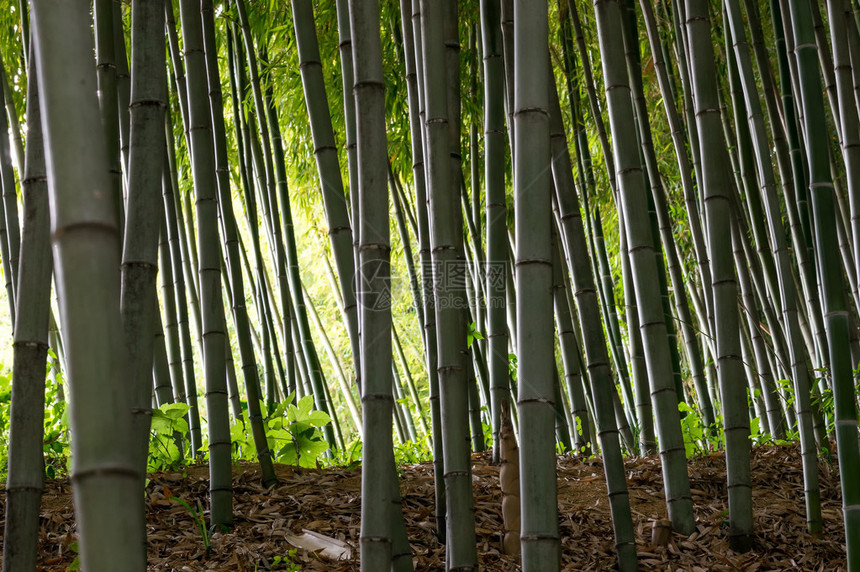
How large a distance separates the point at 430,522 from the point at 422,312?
58 cm

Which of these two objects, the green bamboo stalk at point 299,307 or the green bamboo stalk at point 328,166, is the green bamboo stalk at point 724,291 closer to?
the green bamboo stalk at point 328,166

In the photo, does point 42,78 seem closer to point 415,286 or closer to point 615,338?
point 415,286

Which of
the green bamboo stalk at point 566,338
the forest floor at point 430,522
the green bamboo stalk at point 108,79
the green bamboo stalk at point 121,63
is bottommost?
the forest floor at point 430,522

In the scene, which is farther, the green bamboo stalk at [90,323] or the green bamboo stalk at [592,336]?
the green bamboo stalk at [592,336]

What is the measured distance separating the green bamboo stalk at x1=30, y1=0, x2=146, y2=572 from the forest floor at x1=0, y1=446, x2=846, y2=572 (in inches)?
36.0

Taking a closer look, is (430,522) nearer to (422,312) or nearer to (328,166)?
(422,312)

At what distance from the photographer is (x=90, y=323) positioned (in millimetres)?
719

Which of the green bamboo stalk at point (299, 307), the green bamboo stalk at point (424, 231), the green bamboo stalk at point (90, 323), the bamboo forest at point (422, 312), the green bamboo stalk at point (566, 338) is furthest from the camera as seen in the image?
the green bamboo stalk at point (299, 307)

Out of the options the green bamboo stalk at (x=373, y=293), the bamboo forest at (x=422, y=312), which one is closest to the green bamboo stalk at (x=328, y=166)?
the bamboo forest at (x=422, y=312)

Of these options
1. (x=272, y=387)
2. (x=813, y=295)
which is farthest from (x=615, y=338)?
(x=272, y=387)

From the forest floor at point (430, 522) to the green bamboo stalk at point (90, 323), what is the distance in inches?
36.0

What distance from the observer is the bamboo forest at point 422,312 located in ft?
2.81

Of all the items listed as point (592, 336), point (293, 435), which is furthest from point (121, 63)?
point (592, 336)

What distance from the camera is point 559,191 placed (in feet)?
6.16
